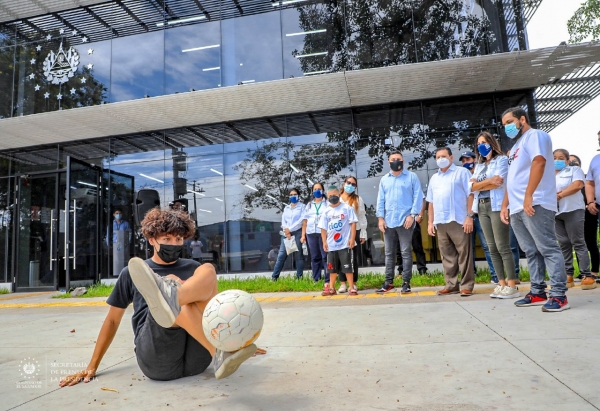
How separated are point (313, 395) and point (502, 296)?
3.59 meters

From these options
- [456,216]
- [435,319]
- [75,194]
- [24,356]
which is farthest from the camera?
[75,194]

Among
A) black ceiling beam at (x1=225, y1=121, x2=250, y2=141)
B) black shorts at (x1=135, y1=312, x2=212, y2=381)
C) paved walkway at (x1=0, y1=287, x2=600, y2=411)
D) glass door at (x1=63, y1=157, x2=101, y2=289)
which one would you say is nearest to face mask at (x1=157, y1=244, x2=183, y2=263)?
black shorts at (x1=135, y1=312, x2=212, y2=381)

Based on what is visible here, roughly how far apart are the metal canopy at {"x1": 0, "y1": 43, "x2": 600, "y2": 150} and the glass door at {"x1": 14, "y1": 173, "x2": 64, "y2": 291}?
135 centimetres

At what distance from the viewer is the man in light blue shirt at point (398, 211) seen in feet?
20.1

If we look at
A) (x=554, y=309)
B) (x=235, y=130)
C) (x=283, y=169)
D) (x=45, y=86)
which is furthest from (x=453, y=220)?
(x=45, y=86)

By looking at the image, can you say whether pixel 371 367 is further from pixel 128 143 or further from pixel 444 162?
pixel 128 143

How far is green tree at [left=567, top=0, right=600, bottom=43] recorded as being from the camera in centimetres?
1251

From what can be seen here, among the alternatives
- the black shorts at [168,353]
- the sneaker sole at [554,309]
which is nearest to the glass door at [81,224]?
the black shorts at [168,353]

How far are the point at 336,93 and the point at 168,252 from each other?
25.0 feet

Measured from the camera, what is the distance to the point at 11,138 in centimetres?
1130

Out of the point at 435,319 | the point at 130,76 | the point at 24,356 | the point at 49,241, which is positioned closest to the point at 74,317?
the point at 24,356

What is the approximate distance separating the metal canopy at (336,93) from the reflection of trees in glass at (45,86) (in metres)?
0.65

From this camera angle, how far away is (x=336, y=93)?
9.54 metres

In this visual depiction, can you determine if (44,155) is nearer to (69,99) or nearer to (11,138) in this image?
(11,138)
